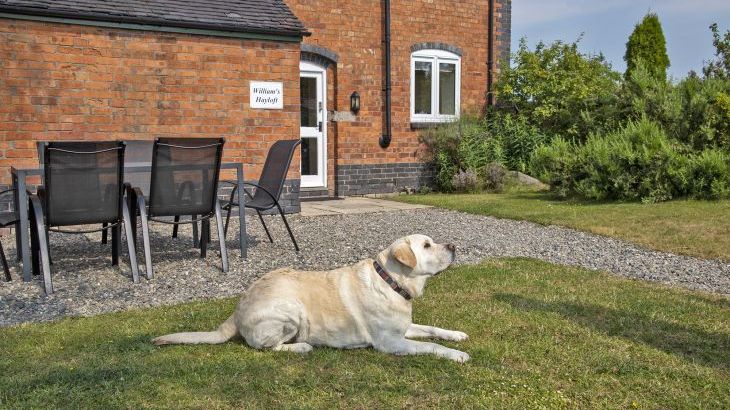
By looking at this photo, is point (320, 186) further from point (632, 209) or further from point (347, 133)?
point (632, 209)

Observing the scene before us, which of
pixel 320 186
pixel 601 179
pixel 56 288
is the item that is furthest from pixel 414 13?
pixel 56 288

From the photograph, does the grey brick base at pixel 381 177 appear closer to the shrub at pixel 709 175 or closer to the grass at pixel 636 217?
the grass at pixel 636 217

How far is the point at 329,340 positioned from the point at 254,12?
7.31m

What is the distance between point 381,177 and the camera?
13500 millimetres

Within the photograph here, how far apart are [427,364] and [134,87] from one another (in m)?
6.88

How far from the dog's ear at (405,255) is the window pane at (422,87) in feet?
34.6

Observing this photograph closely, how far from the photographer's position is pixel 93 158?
543cm

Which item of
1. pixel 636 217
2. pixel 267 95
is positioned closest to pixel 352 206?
pixel 267 95

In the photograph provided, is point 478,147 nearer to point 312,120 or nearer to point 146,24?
point 312,120

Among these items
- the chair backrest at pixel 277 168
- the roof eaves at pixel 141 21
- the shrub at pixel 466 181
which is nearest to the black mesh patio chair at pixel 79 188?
the chair backrest at pixel 277 168

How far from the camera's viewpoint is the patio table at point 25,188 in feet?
18.0

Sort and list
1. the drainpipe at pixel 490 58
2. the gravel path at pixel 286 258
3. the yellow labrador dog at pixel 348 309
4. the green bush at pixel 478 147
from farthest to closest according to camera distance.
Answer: the drainpipe at pixel 490 58 → the green bush at pixel 478 147 → the gravel path at pixel 286 258 → the yellow labrador dog at pixel 348 309

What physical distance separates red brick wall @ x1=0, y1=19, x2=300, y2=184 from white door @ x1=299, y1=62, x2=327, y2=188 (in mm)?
2526

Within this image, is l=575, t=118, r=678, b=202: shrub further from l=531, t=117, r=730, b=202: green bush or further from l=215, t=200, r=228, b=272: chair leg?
l=215, t=200, r=228, b=272: chair leg
